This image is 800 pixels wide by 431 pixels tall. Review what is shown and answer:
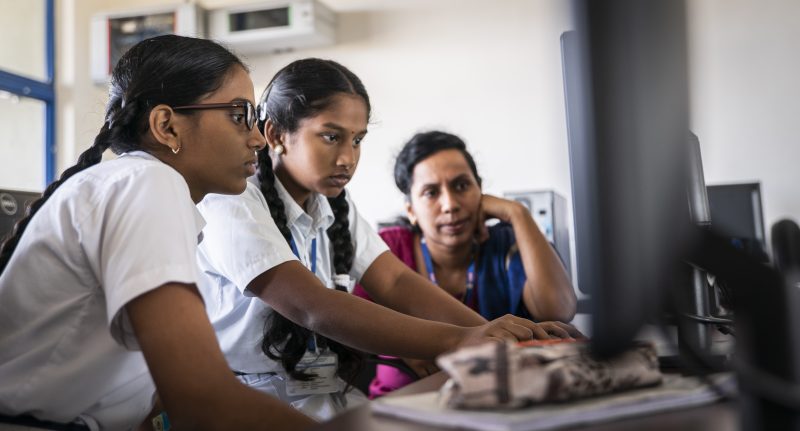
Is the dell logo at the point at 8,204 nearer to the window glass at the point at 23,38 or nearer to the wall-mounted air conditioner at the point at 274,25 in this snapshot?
the wall-mounted air conditioner at the point at 274,25

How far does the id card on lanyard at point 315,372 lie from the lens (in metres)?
1.50

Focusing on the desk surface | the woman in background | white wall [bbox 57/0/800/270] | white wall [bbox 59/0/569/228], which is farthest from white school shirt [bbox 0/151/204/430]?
white wall [bbox 59/0/569/228]

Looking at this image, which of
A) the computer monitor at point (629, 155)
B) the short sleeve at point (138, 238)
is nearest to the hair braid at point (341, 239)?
the short sleeve at point (138, 238)

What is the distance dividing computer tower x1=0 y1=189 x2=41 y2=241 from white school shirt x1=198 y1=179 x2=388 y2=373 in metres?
0.35

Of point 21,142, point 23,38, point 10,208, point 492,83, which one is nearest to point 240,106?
point 10,208

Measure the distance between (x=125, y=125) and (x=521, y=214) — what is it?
4.90ft

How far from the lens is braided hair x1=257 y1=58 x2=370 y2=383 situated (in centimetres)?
159

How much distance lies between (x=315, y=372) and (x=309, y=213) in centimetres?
40

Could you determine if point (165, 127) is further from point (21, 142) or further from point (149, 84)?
point (21, 142)

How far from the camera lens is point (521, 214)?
96.5 inches

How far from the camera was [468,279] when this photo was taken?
7.57ft

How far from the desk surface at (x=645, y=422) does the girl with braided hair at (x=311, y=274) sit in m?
0.39

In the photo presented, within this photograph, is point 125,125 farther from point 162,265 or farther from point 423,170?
point 423,170

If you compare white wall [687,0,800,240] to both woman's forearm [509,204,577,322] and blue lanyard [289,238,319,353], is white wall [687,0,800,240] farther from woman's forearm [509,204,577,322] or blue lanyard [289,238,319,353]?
blue lanyard [289,238,319,353]
